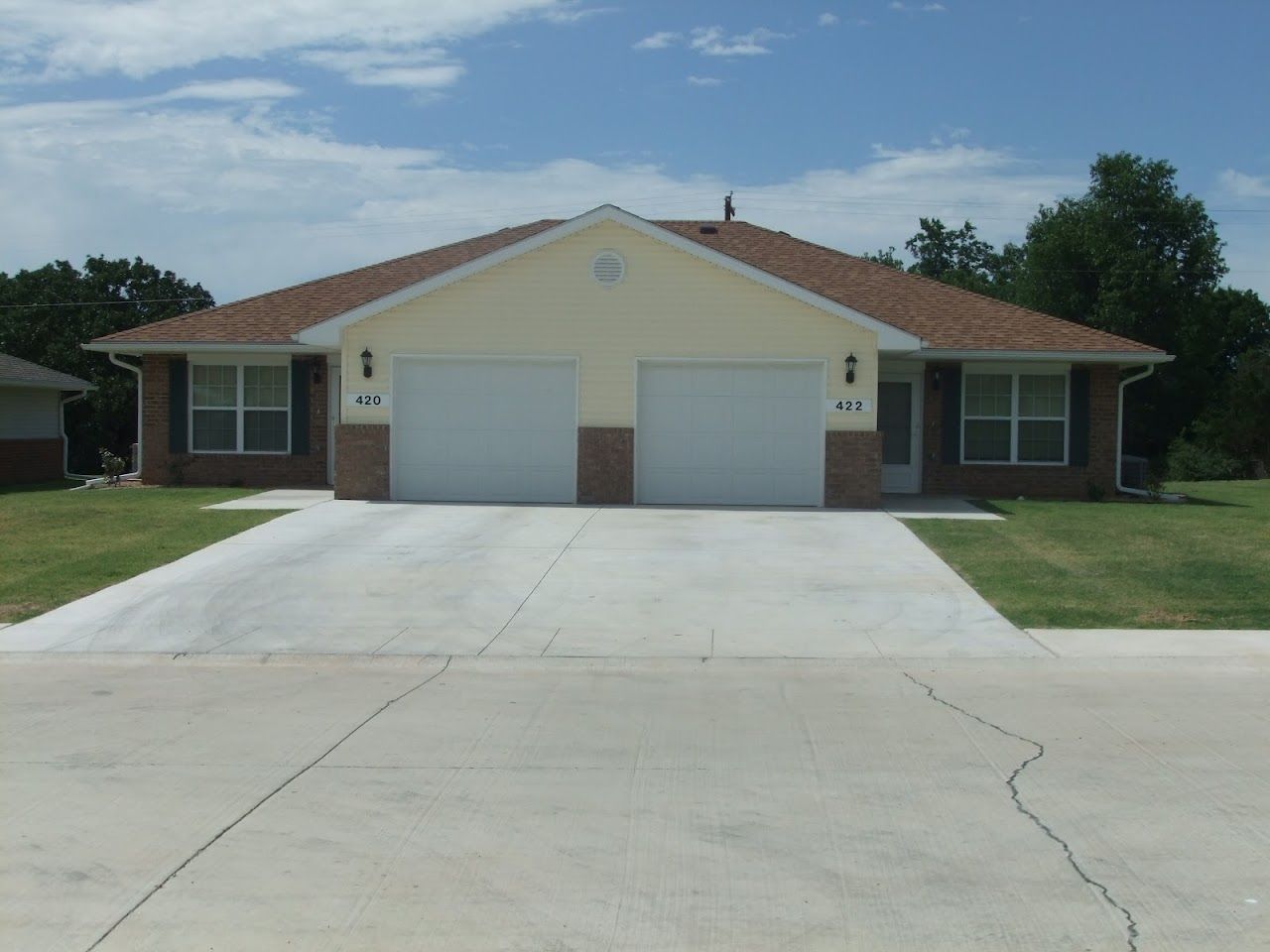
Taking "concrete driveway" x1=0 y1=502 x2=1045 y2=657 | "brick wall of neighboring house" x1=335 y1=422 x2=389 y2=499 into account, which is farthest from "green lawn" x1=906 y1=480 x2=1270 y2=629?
"brick wall of neighboring house" x1=335 y1=422 x2=389 y2=499

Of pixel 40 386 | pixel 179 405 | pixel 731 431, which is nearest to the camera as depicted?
pixel 731 431

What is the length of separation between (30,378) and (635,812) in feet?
90.4

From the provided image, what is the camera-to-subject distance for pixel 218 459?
25.2m

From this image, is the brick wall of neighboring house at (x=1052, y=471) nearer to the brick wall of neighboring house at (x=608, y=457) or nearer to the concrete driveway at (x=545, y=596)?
the concrete driveway at (x=545, y=596)

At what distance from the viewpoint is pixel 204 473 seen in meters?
25.2

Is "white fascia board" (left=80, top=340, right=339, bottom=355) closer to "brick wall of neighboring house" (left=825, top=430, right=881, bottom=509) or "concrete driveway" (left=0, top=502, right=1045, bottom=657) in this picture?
"concrete driveway" (left=0, top=502, right=1045, bottom=657)

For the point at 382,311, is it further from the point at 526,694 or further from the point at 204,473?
the point at 526,694

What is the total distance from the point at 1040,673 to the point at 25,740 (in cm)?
738

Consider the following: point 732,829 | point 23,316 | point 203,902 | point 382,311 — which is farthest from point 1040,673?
point 23,316

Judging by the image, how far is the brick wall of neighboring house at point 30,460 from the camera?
30.0 metres

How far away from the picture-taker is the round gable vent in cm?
2122

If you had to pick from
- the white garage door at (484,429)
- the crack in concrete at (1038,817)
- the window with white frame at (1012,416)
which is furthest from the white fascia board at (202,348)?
the crack in concrete at (1038,817)

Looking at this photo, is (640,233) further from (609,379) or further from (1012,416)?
(1012,416)

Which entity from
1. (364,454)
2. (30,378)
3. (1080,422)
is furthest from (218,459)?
(1080,422)
